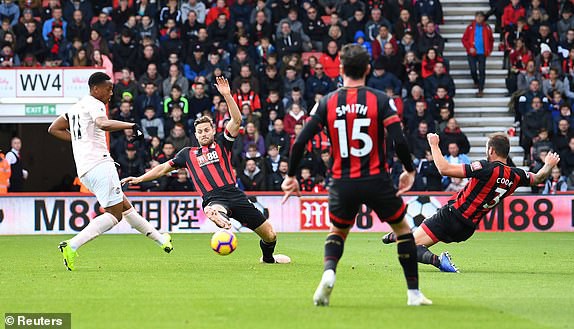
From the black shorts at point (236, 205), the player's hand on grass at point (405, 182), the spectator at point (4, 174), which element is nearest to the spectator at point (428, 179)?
the spectator at point (4, 174)

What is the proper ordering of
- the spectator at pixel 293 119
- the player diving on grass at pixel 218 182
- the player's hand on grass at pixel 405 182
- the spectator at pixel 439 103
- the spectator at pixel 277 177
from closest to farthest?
the player's hand on grass at pixel 405 182 → the player diving on grass at pixel 218 182 → the spectator at pixel 277 177 → the spectator at pixel 293 119 → the spectator at pixel 439 103

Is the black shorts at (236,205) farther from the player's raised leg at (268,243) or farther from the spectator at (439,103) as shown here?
the spectator at (439,103)

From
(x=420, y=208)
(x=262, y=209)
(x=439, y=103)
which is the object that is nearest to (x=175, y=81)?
(x=262, y=209)

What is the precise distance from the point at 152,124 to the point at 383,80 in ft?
17.3

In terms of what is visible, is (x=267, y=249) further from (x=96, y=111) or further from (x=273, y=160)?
(x=273, y=160)

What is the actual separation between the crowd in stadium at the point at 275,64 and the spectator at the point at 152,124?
0.03m

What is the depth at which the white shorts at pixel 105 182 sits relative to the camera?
1216cm

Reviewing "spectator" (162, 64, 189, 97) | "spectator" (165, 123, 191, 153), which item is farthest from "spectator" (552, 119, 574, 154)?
"spectator" (162, 64, 189, 97)

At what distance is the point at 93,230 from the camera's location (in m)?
12.3

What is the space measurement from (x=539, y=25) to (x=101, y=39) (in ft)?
35.0

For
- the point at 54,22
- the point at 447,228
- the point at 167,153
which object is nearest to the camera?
the point at 447,228

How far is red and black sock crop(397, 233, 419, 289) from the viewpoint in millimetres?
8578

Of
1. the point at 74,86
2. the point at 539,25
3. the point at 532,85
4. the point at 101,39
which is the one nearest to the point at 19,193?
the point at 74,86

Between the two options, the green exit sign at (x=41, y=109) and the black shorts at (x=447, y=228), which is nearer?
the black shorts at (x=447, y=228)
